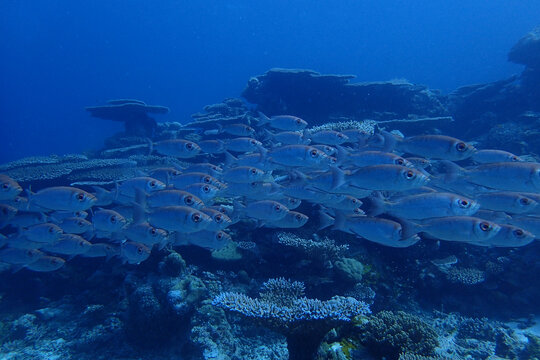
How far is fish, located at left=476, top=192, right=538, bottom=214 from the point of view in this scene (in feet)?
15.2

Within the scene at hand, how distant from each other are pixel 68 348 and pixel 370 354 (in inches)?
224

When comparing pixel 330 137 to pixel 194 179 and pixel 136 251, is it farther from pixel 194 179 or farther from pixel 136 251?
pixel 136 251

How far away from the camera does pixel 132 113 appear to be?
19.5 meters

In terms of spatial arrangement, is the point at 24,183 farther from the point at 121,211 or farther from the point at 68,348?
the point at 68,348

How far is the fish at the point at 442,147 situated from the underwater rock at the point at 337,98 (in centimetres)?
1036

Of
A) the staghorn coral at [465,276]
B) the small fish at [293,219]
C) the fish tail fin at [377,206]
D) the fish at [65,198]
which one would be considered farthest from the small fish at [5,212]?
the staghorn coral at [465,276]

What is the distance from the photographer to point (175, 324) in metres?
5.93

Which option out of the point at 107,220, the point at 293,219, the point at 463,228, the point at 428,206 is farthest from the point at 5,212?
the point at 463,228

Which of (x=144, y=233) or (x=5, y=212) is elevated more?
(x=144, y=233)

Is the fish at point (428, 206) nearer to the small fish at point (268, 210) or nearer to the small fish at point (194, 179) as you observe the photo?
the small fish at point (268, 210)

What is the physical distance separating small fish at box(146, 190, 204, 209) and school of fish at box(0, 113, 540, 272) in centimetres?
2

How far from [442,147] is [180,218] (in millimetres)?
4003

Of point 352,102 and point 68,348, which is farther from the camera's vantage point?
point 352,102

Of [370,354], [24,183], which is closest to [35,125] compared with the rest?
[24,183]
